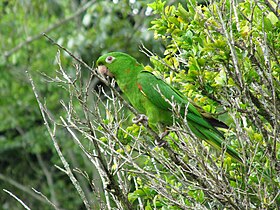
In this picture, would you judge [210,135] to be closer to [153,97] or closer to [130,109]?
[153,97]

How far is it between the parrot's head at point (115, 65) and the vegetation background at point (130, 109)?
15cm

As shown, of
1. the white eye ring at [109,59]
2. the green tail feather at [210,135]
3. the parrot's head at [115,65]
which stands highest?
the white eye ring at [109,59]

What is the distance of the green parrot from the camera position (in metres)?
2.70

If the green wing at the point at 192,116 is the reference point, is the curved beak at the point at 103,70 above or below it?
above

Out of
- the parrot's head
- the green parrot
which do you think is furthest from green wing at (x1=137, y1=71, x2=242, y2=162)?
the parrot's head

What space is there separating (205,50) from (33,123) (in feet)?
22.5

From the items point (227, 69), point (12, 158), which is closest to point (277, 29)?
point (227, 69)

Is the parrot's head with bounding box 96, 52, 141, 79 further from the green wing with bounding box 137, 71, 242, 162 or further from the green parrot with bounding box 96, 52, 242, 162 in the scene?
the green wing with bounding box 137, 71, 242, 162

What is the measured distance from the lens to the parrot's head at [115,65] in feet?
10.2

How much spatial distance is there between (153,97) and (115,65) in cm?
31

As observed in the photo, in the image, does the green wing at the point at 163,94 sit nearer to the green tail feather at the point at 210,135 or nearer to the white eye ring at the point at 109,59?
the green tail feather at the point at 210,135

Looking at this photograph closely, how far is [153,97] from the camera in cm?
297

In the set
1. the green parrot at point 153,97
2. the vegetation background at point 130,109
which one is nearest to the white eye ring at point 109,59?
the green parrot at point 153,97

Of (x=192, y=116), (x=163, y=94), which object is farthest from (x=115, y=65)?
(x=192, y=116)
